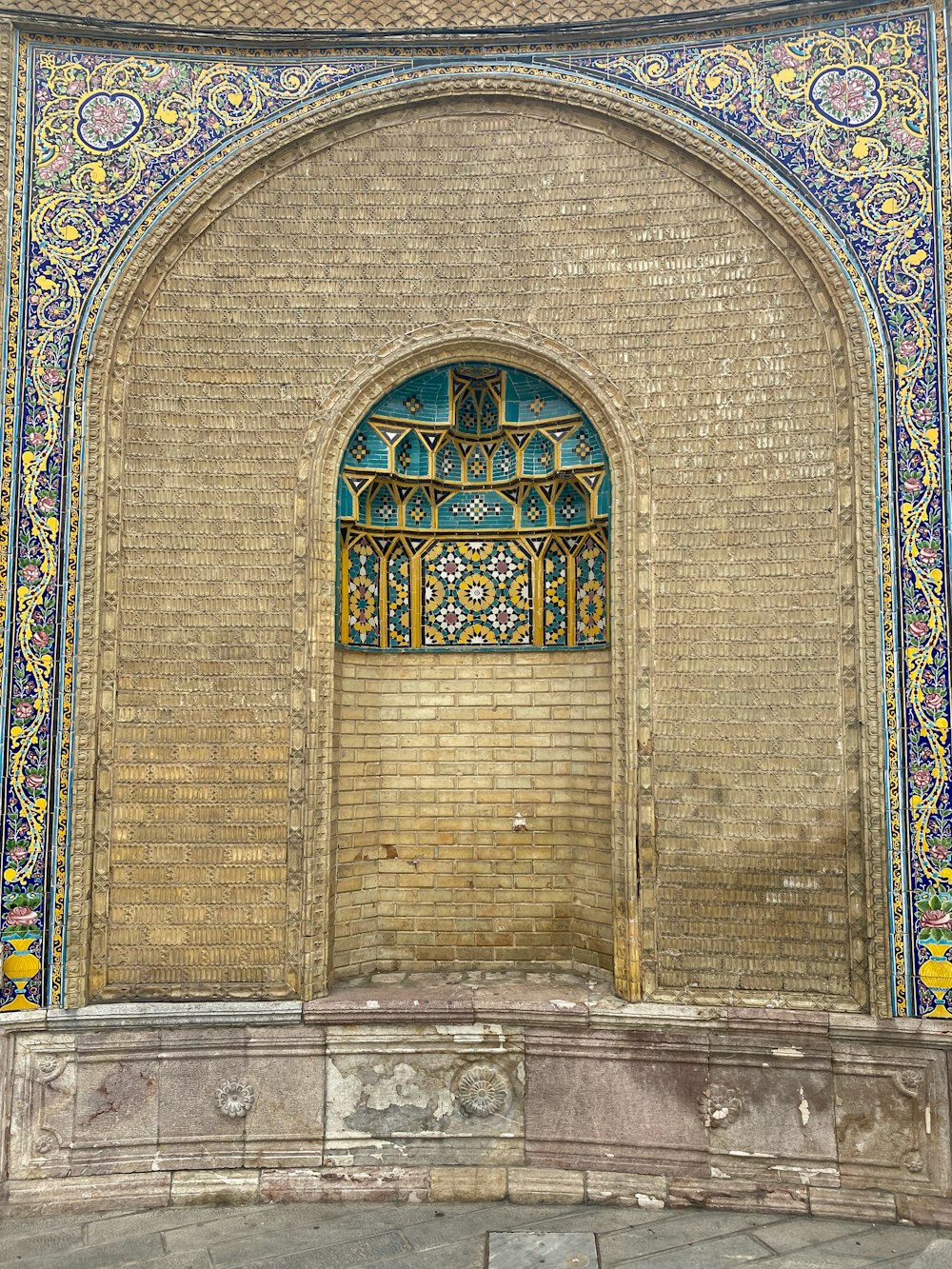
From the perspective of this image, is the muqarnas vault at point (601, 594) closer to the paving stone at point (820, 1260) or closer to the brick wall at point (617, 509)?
the brick wall at point (617, 509)

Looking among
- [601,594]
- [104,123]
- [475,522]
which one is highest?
[104,123]

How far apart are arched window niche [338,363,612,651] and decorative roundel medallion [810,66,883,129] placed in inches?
76.9

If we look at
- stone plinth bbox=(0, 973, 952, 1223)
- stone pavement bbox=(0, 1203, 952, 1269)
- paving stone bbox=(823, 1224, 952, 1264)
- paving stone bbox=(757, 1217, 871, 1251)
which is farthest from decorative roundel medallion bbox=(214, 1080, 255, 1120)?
paving stone bbox=(823, 1224, 952, 1264)

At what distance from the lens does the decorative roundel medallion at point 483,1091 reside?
4.86m

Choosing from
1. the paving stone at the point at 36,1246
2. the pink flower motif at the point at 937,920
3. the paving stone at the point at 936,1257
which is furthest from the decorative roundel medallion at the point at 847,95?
the paving stone at the point at 36,1246

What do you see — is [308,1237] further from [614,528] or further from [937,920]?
[614,528]

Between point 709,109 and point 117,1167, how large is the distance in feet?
20.1

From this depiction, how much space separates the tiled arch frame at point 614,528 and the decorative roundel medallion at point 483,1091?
766 mm

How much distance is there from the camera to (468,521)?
5801mm

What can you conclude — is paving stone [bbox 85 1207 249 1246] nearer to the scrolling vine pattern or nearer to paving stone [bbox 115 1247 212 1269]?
paving stone [bbox 115 1247 212 1269]

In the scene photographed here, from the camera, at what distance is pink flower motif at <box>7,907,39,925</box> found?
15.8ft

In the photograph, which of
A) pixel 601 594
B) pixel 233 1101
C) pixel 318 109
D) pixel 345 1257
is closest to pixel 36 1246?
pixel 233 1101

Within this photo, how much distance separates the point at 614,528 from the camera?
5160mm

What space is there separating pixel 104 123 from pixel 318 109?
1121mm
